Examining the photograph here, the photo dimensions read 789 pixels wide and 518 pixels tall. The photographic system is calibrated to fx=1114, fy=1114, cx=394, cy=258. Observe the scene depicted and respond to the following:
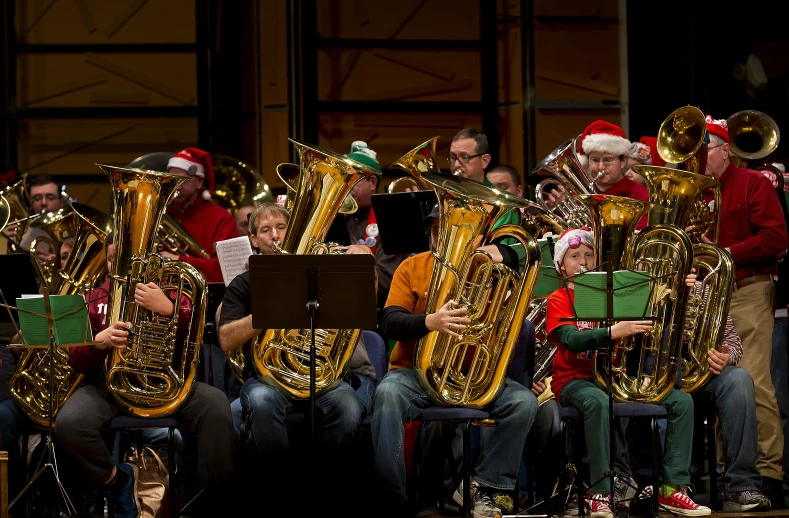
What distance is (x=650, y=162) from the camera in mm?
6398

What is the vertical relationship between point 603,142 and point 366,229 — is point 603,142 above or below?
above

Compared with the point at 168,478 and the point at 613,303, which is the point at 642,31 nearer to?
the point at 613,303

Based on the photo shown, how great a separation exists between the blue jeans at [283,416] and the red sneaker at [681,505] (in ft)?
4.83

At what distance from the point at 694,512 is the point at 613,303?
45.7 inches

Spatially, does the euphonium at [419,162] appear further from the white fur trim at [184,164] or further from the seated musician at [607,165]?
the white fur trim at [184,164]

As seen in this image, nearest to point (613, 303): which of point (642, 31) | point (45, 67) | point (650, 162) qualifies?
point (650, 162)

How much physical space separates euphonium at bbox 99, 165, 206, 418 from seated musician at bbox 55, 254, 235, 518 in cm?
6

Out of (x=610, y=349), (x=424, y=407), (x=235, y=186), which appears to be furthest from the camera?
(x=235, y=186)

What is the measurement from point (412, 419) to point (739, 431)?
158 centimetres

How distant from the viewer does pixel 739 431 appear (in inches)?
207

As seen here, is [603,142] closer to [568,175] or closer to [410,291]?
[568,175]

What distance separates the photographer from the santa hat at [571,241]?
5.18 meters

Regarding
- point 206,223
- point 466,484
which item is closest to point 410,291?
point 466,484

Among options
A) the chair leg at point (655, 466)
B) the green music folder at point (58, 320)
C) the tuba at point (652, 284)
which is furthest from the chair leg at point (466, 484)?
the green music folder at point (58, 320)
